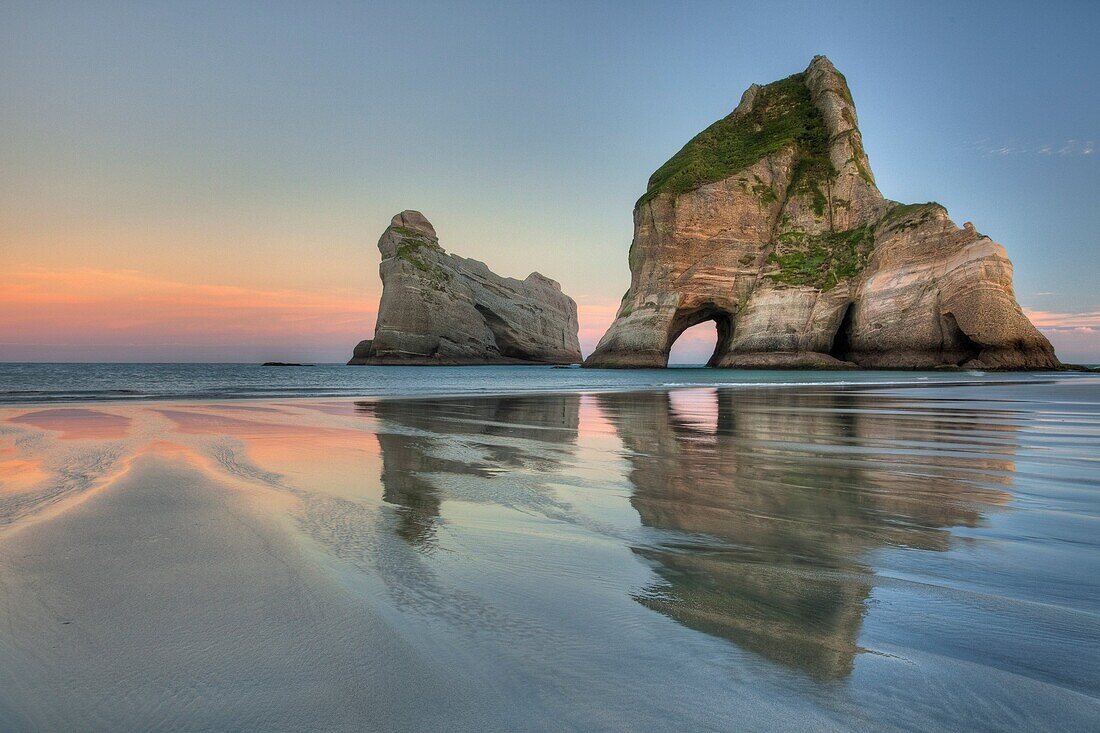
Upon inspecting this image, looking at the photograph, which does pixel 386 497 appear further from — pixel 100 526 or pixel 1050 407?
pixel 1050 407

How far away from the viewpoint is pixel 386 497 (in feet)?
13.4

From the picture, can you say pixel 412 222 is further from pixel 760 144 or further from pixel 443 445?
pixel 443 445

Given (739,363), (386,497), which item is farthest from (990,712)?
(739,363)

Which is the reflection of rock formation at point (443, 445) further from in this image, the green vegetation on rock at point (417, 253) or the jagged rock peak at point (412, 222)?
the jagged rock peak at point (412, 222)

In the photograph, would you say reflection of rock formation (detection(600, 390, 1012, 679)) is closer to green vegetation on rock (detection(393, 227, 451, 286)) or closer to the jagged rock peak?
green vegetation on rock (detection(393, 227, 451, 286))

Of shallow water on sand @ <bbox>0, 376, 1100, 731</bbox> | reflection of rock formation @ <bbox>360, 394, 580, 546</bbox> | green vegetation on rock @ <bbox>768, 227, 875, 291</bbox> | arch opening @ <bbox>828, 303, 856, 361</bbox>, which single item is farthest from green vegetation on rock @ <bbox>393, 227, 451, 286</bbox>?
shallow water on sand @ <bbox>0, 376, 1100, 731</bbox>

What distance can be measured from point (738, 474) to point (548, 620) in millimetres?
3381

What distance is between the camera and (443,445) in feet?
22.7

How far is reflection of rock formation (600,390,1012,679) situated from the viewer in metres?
2.00

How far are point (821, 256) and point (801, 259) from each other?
179 cm

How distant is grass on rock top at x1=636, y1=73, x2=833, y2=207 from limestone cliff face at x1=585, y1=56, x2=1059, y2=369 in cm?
17

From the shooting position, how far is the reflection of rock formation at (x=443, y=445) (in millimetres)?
3902

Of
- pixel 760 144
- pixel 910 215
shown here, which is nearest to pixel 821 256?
pixel 910 215

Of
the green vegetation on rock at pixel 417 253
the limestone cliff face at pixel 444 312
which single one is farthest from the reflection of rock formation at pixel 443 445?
the green vegetation on rock at pixel 417 253
